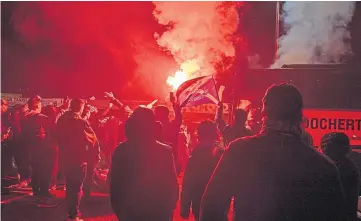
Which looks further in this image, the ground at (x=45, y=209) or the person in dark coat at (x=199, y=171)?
the ground at (x=45, y=209)

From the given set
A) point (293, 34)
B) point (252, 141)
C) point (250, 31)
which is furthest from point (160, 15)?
point (252, 141)

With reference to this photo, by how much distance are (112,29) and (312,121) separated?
39.1 ft

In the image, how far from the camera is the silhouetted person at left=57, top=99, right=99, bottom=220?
5.41 meters

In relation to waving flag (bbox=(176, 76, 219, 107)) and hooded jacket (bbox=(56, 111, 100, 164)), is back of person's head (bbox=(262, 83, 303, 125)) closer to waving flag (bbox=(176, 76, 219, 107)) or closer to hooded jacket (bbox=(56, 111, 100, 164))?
hooded jacket (bbox=(56, 111, 100, 164))

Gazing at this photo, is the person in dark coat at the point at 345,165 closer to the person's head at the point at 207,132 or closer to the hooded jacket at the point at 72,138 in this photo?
the person's head at the point at 207,132

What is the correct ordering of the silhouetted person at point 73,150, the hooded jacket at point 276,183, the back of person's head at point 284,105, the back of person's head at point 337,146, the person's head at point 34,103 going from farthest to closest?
1. the person's head at point 34,103
2. the silhouetted person at point 73,150
3. the back of person's head at point 337,146
4. the back of person's head at point 284,105
5. the hooded jacket at point 276,183

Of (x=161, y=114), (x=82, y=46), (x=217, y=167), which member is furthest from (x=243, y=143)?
(x=82, y=46)

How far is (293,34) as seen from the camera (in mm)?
20703

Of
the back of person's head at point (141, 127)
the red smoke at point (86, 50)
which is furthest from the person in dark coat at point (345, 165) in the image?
the red smoke at point (86, 50)

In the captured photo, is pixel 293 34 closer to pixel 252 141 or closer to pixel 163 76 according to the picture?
pixel 163 76

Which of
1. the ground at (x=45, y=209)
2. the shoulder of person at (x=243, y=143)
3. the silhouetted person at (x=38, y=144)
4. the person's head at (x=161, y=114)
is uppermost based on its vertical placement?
the person's head at (x=161, y=114)

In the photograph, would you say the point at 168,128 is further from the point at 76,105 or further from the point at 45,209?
the point at 45,209

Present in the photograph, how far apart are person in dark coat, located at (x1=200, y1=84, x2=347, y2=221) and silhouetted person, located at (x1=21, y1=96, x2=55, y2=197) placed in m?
5.51

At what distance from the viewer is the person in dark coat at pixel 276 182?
1908 millimetres
